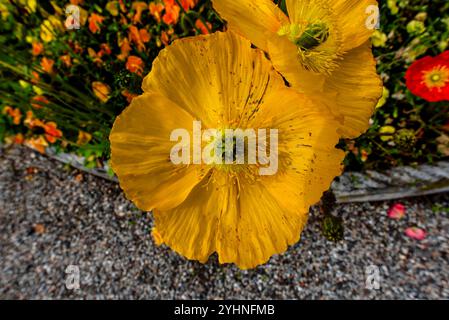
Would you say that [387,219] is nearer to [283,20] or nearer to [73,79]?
[283,20]

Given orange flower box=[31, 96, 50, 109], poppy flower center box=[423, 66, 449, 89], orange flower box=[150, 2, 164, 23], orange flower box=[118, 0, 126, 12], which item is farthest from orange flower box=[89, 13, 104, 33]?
poppy flower center box=[423, 66, 449, 89]

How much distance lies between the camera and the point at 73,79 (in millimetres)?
1811

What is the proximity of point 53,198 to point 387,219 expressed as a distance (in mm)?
1670

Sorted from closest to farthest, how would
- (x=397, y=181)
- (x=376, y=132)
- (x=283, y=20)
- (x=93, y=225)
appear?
(x=283, y=20)
(x=376, y=132)
(x=397, y=181)
(x=93, y=225)

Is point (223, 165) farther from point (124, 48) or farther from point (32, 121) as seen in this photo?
point (32, 121)

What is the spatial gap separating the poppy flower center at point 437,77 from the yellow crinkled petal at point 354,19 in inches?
26.7

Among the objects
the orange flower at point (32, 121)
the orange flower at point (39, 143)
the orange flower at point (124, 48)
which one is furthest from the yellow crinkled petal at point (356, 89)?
the orange flower at point (39, 143)

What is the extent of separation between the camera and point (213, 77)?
757mm

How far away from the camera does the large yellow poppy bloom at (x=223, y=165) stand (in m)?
0.71

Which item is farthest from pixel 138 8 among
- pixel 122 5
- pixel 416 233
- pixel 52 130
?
pixel 416 233

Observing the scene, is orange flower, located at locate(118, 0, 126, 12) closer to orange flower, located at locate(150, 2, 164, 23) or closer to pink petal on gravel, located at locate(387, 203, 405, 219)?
orange flower, located at locate(150, 2, 164, 23)

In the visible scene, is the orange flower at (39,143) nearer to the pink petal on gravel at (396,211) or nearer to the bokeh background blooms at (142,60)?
the bokeh background blooms at (142,60)

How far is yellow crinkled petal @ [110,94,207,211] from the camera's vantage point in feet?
2.39
